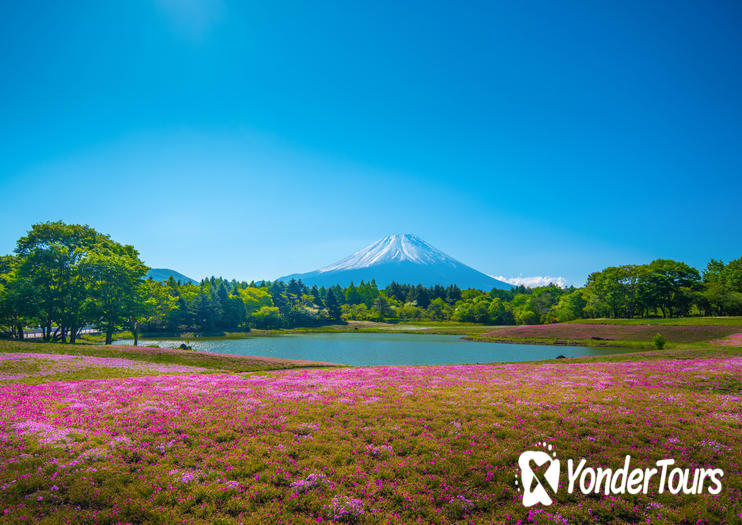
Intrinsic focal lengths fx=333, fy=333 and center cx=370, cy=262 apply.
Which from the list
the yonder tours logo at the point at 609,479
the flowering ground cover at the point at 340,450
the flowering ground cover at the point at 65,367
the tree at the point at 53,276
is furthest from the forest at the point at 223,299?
the yonder tours logo at the point at 609,479

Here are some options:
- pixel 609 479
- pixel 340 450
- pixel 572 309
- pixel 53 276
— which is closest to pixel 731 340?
pixel 609 479

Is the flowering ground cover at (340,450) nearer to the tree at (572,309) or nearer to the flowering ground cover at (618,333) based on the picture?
the flowering ground cover at (618,333)

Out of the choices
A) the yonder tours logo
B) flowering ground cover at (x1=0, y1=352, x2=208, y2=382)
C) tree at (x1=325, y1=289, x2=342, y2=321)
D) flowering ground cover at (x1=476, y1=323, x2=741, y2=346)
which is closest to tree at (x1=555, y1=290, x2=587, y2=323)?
flowering ground cover at (x1=476, y1=323, x2=741, y2=346)

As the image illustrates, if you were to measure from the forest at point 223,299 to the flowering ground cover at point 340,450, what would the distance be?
140 ft

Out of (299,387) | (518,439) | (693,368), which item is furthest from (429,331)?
(518,439)

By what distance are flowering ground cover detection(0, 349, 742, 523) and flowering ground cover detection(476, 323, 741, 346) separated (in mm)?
52422

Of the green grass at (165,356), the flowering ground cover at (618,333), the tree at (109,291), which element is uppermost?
the tree at (109,291)

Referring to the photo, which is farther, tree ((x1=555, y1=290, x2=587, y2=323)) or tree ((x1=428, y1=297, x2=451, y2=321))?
tree ((x1=428, y1=297, x2=451, y2=321))

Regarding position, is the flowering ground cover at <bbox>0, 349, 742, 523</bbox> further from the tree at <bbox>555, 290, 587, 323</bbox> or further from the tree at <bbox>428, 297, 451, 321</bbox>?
the tree at <bbox>428, 297, 451, 321</bbox>

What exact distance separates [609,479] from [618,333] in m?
70.3

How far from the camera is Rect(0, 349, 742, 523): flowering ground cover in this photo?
7.68 meters

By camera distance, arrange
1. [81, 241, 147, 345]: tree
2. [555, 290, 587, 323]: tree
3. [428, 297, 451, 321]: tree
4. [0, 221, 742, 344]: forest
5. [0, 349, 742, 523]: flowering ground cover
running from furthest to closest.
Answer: [428, 297, 451, 321]: tree → [555, 290, 587, 323]: tree → [81, 241, 147, 345]: tree → [0, 221, 742, 344]: forest → [0, 349, 742, 523]: flowering ground cover

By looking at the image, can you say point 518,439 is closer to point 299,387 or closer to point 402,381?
point 402,381

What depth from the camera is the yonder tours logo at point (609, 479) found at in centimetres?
851
